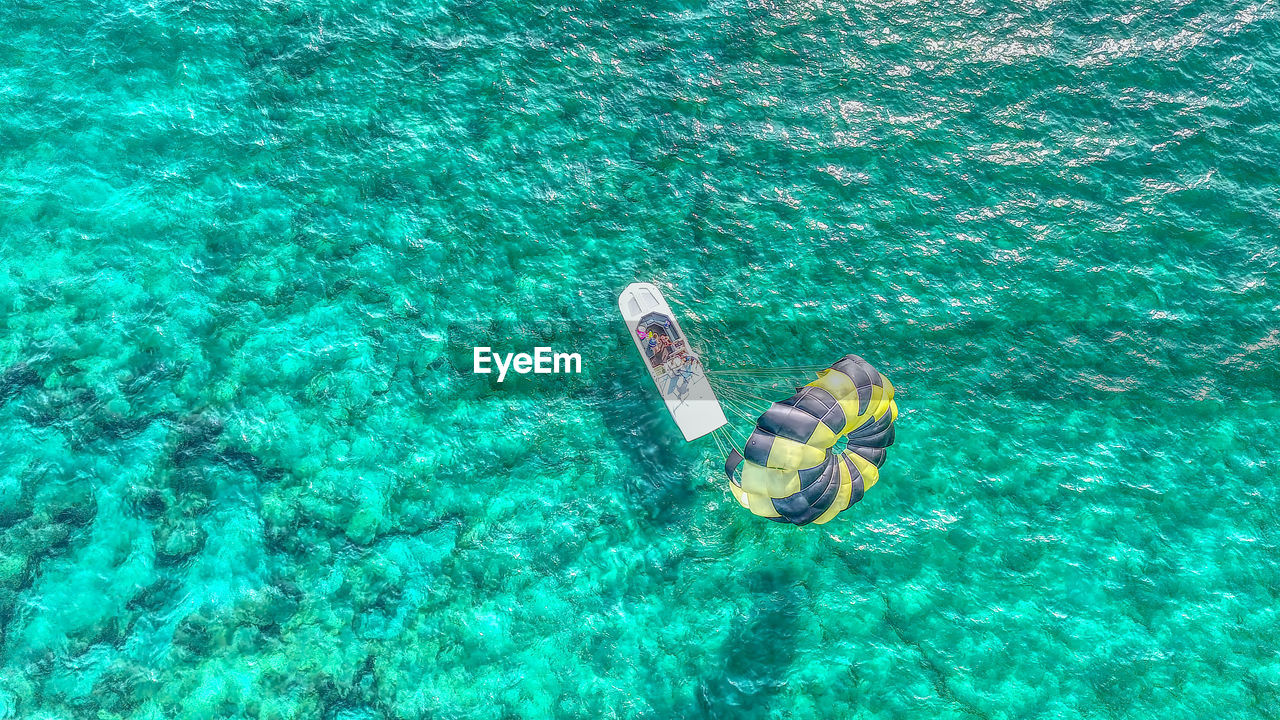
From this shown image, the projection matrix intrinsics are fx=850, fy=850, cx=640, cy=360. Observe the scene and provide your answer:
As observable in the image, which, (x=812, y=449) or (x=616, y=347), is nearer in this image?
(x=812, y=449)

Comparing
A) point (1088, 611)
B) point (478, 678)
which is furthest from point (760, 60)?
point (478, 678)

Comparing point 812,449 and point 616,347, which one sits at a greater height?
point 812,449

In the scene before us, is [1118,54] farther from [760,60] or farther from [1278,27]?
[760,60]

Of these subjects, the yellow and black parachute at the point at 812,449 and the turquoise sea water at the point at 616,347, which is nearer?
the yellow and black parachute at the point at 812,449
